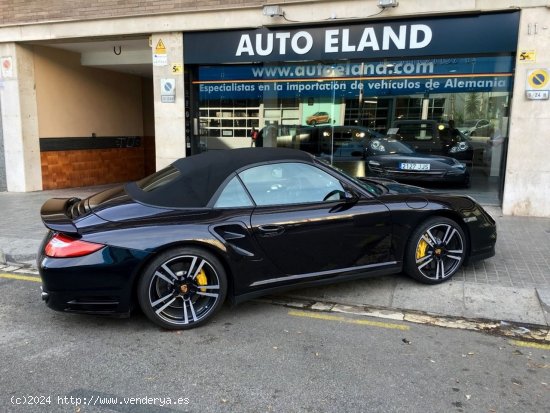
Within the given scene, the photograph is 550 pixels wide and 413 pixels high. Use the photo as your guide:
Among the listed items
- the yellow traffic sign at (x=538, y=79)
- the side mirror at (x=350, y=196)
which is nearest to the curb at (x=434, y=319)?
the side mirror at (x=350, y=196)

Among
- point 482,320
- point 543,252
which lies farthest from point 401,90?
point 482,320

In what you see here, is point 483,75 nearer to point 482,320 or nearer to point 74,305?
point 482,320

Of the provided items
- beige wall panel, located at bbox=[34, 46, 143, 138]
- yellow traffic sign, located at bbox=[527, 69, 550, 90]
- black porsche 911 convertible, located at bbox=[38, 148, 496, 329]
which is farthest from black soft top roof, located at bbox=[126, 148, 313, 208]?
beige wall panel, located at bbox=[34, 46, 143, 138]

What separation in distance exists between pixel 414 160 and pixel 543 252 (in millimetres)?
3432

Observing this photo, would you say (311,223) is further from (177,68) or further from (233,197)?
(177,68)

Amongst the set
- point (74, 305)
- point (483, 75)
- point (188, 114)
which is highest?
point (483, 75)

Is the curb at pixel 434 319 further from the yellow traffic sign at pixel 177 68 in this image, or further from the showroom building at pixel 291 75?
the yellow traffic sign at pixel 177 68

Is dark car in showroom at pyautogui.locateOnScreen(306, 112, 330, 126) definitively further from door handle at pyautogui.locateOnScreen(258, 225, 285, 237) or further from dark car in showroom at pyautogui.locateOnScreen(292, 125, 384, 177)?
door handle at pyautogui.locateOnScreen(258, 225, 285, 237)

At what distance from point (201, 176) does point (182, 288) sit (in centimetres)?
105

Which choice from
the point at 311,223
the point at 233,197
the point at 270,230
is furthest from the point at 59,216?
A: the point at 311,223

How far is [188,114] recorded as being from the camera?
992 centimetres

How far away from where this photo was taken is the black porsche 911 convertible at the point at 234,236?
368 centimetres

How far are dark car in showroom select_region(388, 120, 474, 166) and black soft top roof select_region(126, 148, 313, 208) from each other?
4.93 meters

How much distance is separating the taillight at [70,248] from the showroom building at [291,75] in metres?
6.16
